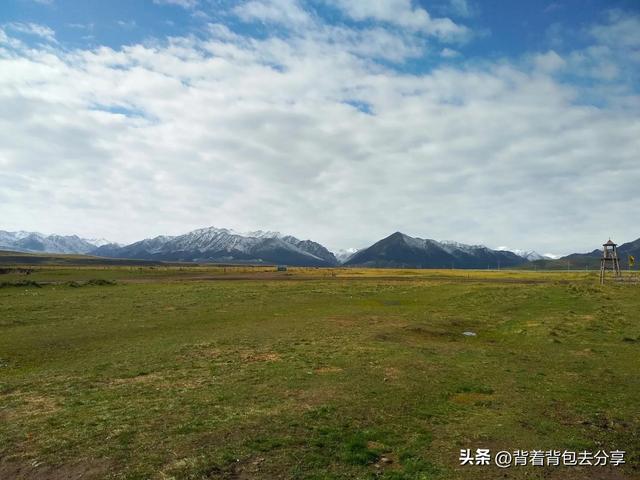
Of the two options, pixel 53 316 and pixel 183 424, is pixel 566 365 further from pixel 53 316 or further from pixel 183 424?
pixel 53 316

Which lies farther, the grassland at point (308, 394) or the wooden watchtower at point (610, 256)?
the wooden watchtower at point (610, 256)

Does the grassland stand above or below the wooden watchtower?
below

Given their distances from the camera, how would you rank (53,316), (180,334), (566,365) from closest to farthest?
1. (566,365)
2. (180,334)
3. (53,316)

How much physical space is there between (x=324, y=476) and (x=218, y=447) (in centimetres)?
419

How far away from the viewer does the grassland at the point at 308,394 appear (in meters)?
13.8

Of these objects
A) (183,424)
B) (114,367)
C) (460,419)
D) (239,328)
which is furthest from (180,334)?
(460,419)

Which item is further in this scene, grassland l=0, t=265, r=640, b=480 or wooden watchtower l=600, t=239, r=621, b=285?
wooden watchtower l=600, t=239, r=621, b=285

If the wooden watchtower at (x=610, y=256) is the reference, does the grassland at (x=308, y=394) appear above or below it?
below

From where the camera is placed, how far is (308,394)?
2089 cm

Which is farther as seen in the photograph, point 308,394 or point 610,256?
point 610,256

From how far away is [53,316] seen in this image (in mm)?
47062

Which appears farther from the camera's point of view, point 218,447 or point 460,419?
point 460,419

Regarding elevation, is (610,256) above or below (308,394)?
above

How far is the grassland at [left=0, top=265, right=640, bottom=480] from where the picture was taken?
45.3 ft
